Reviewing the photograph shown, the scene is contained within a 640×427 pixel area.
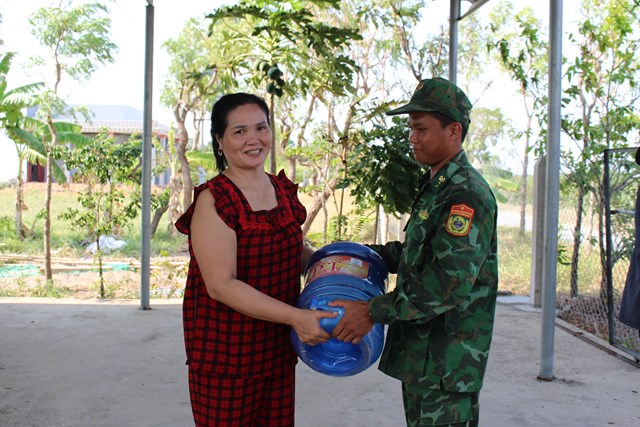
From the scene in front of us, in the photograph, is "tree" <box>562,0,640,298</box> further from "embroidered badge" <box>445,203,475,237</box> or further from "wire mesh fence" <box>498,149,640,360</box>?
"embroidered badge" <box>445,203,475,237</box>

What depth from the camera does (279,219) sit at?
7.38 ft

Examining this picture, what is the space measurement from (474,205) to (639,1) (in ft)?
15.8

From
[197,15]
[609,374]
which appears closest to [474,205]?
[609,374]

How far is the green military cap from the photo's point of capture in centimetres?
210

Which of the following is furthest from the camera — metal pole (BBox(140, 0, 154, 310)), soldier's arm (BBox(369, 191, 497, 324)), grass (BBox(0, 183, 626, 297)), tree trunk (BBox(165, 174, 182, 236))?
tree trunk (BBox(165, 174, 182, 236))

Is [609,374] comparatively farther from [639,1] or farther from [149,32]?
[149,32]

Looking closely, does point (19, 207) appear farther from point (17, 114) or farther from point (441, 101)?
point (441, 101)

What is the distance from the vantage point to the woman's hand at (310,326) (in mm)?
2084

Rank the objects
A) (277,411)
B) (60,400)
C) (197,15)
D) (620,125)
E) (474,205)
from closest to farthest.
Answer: (474,205)
(277,411)
(60,400)
(620,125)
(197,15)

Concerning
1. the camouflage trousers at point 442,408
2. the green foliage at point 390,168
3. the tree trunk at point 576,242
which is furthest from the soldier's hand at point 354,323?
the tree trunk at point 576,242

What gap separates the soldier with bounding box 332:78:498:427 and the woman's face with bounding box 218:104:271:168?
0.47 metres

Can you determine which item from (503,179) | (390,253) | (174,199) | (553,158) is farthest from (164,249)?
(390,253)

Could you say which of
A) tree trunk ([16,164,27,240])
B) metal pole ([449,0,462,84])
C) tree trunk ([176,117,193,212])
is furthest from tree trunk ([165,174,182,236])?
metal pole ([449,0,462,84])

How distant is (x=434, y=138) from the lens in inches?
83.9
